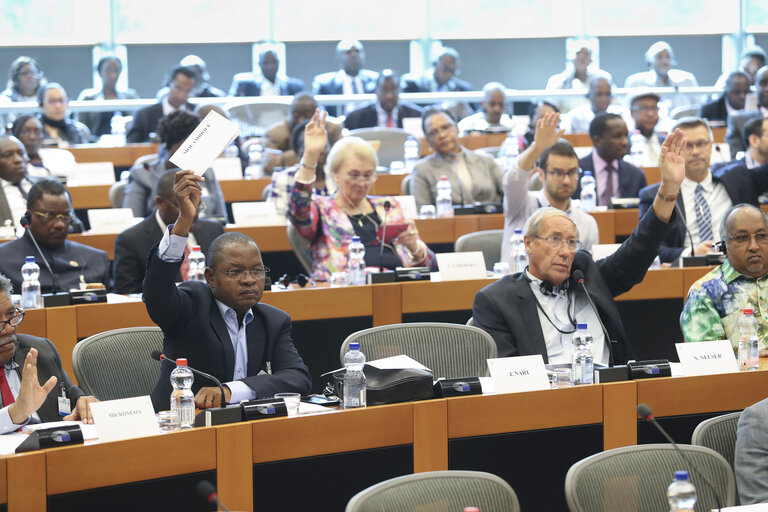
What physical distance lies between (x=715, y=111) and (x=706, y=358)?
6344 mm

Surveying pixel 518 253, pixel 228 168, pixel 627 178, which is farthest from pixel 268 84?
pixel 518 253

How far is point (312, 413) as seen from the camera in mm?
2799

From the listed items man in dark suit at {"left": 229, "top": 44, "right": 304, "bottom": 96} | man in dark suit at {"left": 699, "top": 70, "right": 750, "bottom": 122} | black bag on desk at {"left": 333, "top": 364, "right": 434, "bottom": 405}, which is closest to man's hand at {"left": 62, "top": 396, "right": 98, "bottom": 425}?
black bag on desk at {"left": 333, "top": 364, "right": 434, "bottom": 405}

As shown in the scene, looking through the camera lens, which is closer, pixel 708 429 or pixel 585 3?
pixel 708 429

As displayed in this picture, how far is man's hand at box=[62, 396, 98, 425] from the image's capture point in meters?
2.85

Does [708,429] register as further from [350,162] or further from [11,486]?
[350,162]

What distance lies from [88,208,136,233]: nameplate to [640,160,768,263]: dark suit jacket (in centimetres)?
269

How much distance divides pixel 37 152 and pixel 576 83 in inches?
234

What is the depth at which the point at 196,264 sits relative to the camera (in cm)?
458

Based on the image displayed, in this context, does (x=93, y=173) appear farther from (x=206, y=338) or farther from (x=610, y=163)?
(x=206, y=338)

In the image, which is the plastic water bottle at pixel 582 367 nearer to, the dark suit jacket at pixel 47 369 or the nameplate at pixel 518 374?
the nameplate at pixel 518 374

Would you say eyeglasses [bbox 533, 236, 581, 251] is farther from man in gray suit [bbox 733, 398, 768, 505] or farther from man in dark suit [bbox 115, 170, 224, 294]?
man in dark suit [bbox 115, 170, 224, 294]

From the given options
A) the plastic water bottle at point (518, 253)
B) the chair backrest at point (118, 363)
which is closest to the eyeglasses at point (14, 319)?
the chair backrest at point (118, 363)

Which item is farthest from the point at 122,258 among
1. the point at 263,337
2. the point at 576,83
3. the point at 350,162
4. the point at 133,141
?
the point at 576,83
